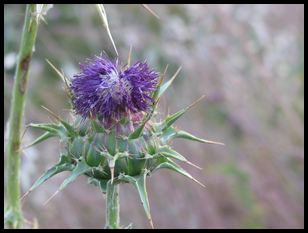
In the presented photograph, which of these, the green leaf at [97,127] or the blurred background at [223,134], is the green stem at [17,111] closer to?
the green leaf at [97,127]

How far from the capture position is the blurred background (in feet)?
14.4

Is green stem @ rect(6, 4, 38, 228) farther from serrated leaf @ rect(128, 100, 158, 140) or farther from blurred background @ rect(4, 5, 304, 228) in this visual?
blurred background @ rect(4, 5, 304, 228)

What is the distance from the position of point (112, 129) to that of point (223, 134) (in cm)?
374

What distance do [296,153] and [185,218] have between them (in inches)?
36.1

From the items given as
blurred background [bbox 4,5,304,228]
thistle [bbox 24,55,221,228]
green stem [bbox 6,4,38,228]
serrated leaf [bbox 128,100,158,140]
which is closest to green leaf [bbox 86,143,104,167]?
thistle [bbox 24,55,221,228]

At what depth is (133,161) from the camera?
177 cm

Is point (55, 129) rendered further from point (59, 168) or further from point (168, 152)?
point (168, 152)

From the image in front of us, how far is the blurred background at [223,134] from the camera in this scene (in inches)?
173

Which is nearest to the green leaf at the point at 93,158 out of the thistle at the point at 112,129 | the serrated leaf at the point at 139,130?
the thistle at the point at 112,129

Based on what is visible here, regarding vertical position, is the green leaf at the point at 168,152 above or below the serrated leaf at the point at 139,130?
below

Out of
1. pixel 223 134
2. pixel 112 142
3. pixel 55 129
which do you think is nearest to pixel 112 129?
pixel 112 142

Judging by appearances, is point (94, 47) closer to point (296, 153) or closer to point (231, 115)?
point (231, 115)

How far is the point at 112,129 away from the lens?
179 centimetres

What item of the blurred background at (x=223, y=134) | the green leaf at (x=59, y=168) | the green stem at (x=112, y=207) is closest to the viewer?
the green leaf at (x=59, y=168)
